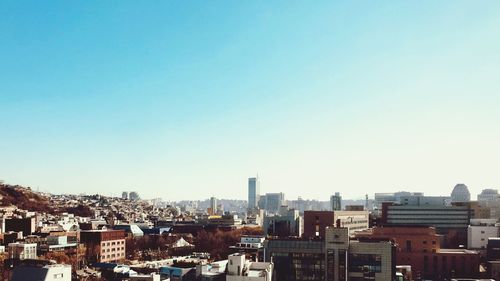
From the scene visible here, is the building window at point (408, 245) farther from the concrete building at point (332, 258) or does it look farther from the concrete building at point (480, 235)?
the concrete building at point (332, 258)

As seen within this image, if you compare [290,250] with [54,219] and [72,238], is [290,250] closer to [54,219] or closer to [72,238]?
[72,238]

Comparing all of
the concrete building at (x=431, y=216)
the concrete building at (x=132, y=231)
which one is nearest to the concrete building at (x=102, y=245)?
the concrete building at (x=132, y=231)

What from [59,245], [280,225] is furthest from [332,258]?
[280,225]

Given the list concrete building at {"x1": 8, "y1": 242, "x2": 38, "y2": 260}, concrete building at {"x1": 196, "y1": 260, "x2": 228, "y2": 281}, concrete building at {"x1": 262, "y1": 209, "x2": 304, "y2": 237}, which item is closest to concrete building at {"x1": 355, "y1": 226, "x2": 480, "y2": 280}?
concrete building at {"x1": 196, "y1": 260, "x2": 228, "y2": 281}

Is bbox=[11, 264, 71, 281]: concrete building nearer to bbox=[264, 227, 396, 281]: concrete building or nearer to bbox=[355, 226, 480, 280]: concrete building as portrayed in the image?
bbox=[264, 227, 396, 281]: concrete building

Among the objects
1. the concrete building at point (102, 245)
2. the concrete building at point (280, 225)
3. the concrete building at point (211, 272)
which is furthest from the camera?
the concrete building at point (280, 225)

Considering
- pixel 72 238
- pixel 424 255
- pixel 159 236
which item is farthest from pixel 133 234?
pixel 424 255
